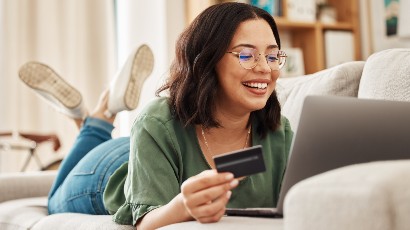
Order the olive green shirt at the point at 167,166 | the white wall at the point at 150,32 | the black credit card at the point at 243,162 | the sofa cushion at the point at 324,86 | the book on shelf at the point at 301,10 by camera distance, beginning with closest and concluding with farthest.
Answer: the black credit card at the point at 243,162, the olive green shirt at the point at 167,166, the sofa cushion at the point at 324,86, the white wall at the point at 150,32, the book on shelf at the point at 301,10

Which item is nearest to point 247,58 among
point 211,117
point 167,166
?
point 211,117

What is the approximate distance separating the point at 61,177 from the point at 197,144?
2.44 ft

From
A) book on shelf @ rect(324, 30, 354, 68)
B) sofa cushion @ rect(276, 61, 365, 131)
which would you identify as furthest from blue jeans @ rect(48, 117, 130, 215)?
book on shelf @ rect(324, 30, 354, 68)

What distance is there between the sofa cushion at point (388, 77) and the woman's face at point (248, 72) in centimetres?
27

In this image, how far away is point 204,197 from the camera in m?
0.92

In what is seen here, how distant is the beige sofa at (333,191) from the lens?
23.2 inches

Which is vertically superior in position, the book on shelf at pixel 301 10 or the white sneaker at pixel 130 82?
the book on shelf at pixel 301 10

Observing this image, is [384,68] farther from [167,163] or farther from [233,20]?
[167,163]

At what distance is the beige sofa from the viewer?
1.93 ft

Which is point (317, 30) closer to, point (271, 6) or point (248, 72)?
point (271, 6)

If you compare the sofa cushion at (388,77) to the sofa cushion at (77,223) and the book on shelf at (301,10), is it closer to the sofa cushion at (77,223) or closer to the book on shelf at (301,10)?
the sofa cushion at (77,223)

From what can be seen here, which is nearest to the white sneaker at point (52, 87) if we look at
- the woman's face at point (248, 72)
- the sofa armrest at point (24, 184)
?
the sofa armrest at point (24, 184)

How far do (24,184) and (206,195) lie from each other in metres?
1.21

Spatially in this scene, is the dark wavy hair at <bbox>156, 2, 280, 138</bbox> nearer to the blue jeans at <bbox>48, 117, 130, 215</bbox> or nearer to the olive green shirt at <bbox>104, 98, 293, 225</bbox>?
the olive green shirt at <bbox>104, 98, 293, 225</bbox>
